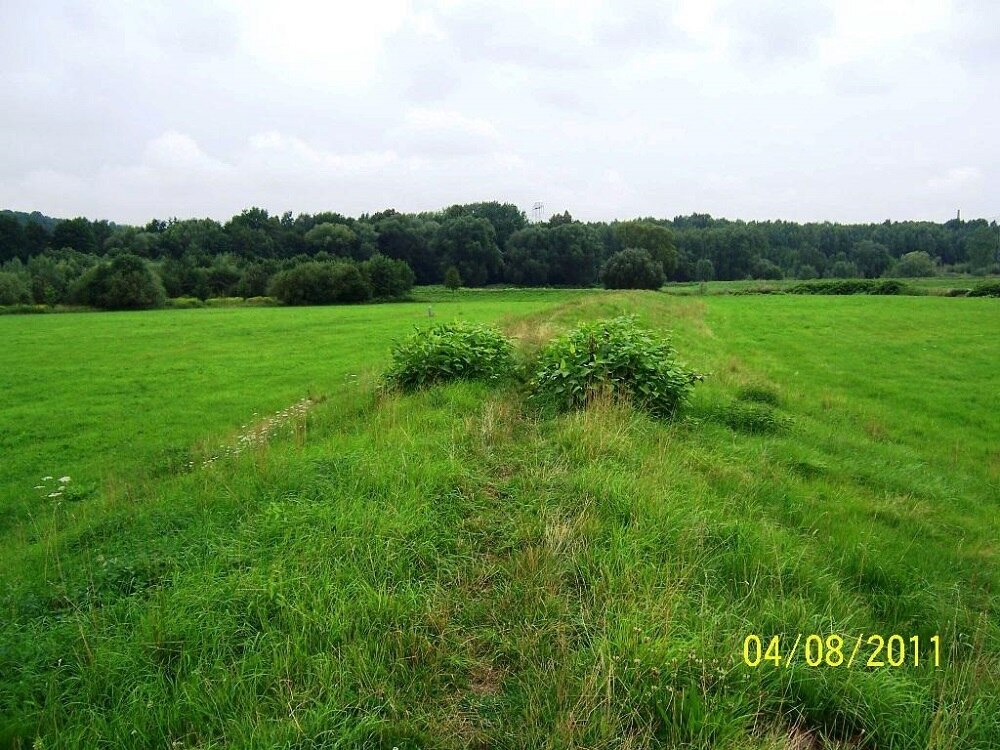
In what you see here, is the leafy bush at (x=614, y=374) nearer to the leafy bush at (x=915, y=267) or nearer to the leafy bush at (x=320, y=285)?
the leafy bush at (x=320, y=285)

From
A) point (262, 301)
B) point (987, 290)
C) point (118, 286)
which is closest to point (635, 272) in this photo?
point (987, 290)

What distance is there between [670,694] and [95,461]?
42.1 feet

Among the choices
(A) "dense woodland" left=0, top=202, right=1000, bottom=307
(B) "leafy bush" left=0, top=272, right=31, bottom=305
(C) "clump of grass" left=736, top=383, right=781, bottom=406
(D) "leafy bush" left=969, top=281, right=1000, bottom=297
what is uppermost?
(A) "dense woodland" left=0, top=202, right=1000, bottom=307

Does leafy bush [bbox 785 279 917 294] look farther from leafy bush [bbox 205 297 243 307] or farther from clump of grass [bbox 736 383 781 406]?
leafy bush [bbox 205 297 243 307]

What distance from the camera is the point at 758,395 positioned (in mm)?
14953

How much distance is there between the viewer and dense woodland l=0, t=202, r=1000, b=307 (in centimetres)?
8200

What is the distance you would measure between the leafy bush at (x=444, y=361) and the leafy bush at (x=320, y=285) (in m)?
73.1

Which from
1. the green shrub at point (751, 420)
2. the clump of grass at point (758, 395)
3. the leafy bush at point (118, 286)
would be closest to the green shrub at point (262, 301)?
the leafy bush at point (118, 286)

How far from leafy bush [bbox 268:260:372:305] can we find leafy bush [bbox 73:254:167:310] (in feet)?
52.2

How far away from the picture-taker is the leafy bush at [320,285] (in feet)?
265

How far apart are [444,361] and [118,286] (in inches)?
3016
